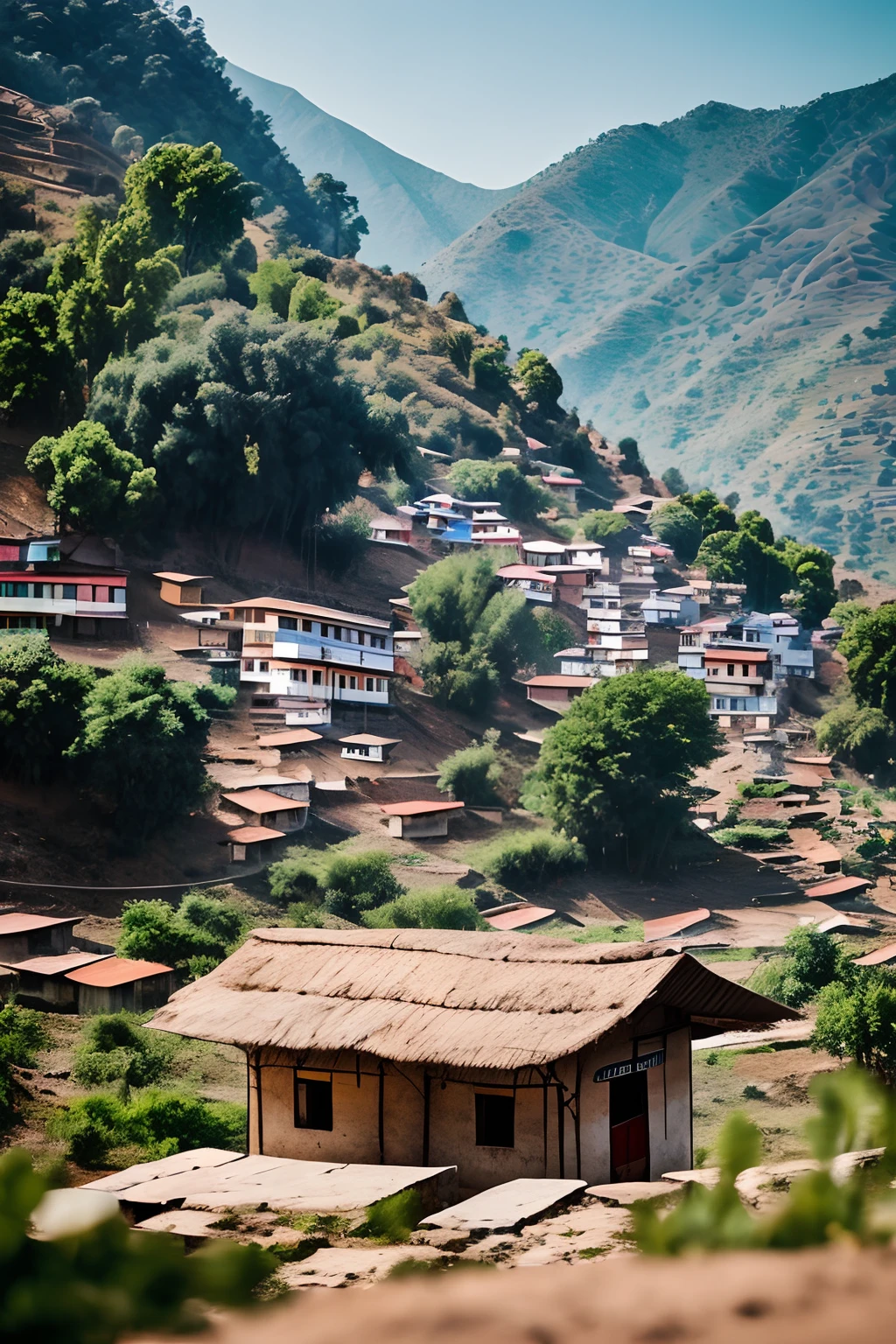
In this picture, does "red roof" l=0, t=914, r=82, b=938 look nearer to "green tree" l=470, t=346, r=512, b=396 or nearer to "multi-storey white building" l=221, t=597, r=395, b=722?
"multi-storey white building" l=221, t=597, r=395, b=722

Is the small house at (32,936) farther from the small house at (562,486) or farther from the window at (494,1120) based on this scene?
→ the small house at (562,486)

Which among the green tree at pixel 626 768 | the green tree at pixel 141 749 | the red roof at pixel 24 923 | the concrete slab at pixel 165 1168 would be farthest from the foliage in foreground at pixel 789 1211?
the green tree at pixel 626 768

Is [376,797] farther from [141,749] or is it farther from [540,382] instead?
[540,382]

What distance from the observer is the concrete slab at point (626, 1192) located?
916 centimetres

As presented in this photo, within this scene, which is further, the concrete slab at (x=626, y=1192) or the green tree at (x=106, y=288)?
the green tree at (x=106, y=288)

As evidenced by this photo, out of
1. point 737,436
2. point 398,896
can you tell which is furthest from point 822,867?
point 737,436

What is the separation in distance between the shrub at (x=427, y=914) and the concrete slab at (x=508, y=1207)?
24032 mm

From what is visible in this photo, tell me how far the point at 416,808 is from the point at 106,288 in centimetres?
2398

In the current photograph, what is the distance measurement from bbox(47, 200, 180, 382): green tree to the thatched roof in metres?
43.0

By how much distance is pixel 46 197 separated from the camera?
6625 cm

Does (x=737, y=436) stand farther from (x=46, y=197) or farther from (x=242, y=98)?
(x=46, y=197)

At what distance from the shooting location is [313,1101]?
12750 millimetres

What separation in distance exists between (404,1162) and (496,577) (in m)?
45.7

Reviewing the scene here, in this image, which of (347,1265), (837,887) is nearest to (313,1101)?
(347,1265)
